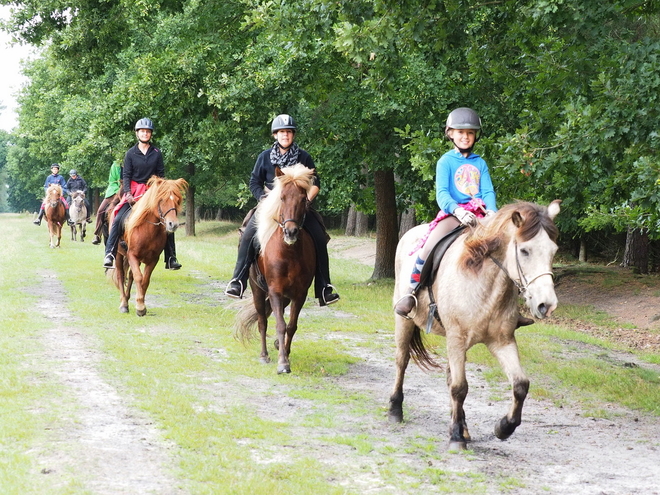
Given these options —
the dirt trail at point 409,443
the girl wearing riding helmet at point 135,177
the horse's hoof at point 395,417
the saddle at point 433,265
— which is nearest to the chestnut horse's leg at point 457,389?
the dirt trail at point 409,443

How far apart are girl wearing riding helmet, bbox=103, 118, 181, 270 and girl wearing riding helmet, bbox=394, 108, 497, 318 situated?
24.8ft

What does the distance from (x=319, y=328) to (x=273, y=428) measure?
6352 millimetres

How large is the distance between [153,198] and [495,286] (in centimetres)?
832

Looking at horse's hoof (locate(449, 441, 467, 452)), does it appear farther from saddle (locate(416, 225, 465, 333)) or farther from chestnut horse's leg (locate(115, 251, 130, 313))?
chestnut horse's leg (locate(115, 251, 130, 313))

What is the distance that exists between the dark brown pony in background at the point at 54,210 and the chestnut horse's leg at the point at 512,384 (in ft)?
86.8

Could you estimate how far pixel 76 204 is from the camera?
35.2 m

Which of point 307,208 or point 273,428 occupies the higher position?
point 307,208

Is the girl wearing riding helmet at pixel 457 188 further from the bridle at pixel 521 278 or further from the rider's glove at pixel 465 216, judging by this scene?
the bridle at pixel 521 278

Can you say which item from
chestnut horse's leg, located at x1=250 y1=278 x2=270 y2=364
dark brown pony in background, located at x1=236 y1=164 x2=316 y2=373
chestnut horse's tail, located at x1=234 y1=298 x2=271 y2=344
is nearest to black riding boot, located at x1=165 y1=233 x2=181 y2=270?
chestnut horse's tail, located at x1=234 y1=298 x2=271 y2=344

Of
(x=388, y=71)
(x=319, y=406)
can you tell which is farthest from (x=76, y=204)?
(x=319, y=406)

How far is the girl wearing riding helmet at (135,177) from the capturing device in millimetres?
14125

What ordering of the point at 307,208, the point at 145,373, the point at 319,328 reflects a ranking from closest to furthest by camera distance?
the point at 145,373
the point at 307,208
the point at 319,328

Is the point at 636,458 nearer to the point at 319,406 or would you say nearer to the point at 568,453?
the point at 568,453

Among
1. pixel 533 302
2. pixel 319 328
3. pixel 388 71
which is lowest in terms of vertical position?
pixel 319 328
